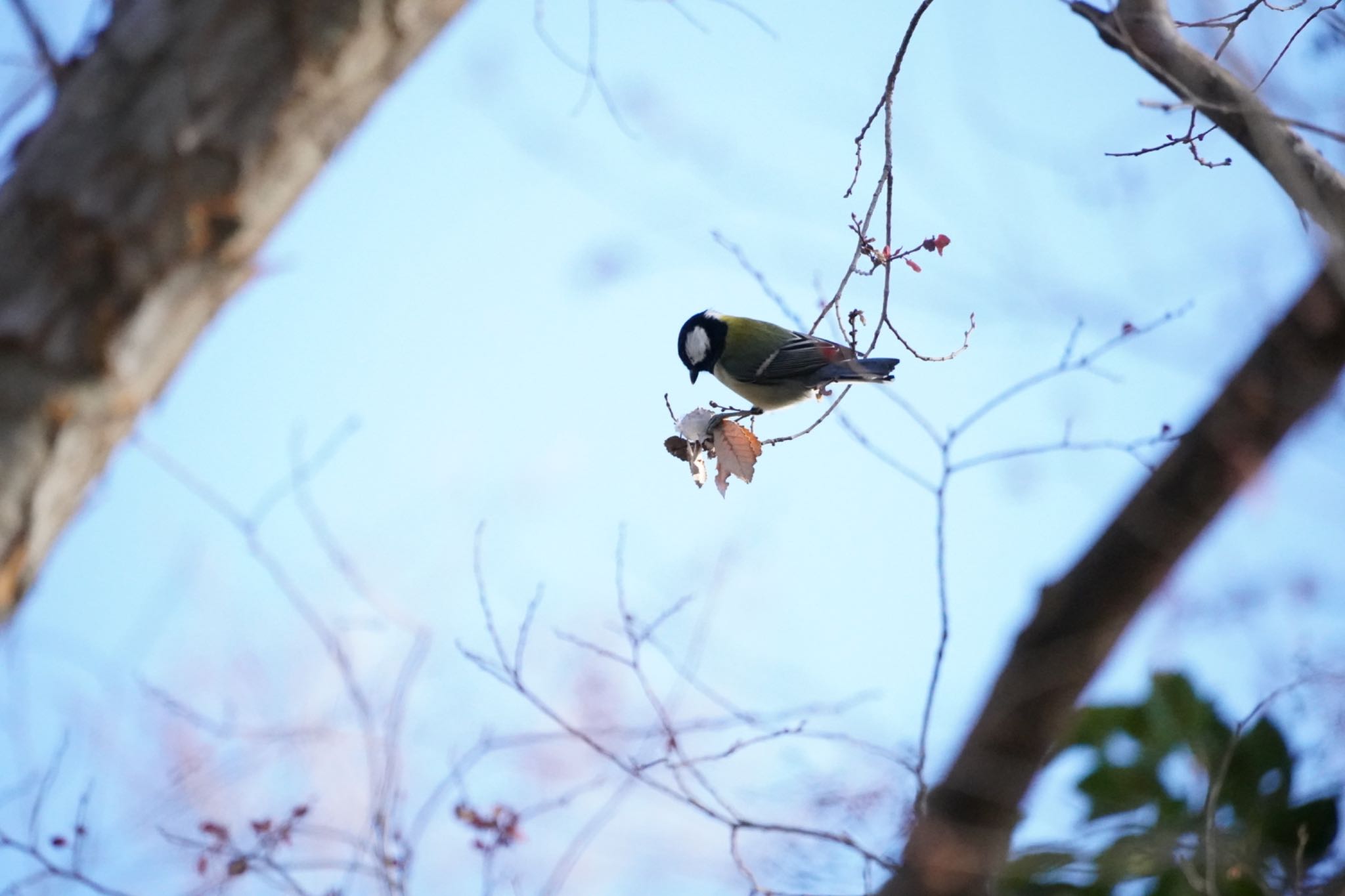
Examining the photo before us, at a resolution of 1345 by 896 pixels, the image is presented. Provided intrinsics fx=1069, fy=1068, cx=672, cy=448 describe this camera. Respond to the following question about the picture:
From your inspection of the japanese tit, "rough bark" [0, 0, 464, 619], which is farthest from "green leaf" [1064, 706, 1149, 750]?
"rough bark" [0, 0, 464, 619]

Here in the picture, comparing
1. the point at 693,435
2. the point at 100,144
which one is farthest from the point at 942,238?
the point at 100,144

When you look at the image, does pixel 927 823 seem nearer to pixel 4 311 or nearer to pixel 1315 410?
pixel 1315 410

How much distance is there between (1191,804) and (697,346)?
10.2 ft

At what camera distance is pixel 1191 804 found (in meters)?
4.75

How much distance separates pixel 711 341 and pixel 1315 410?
117 inches

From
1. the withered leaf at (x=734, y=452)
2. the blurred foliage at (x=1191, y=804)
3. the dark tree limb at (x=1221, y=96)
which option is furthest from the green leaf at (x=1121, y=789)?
the dark tree limb at (x=1221, y=96)

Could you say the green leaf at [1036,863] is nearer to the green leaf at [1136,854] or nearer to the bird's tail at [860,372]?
the green leaf at [1136,854]

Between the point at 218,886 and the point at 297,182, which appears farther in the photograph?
the point at 218,886

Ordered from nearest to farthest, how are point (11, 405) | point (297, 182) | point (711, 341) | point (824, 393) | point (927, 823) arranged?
point (11, 405)
point (297, 182)
point (927, 823)
point (824, 393)
point (711, 341)

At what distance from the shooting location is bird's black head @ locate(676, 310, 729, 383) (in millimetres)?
5375

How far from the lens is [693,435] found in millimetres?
3047

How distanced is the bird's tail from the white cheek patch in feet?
3.33

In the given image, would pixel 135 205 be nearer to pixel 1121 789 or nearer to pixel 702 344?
pixel 702 344

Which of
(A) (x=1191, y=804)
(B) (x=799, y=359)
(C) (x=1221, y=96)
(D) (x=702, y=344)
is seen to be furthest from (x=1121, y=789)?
(C) (x=1221, y=96)
